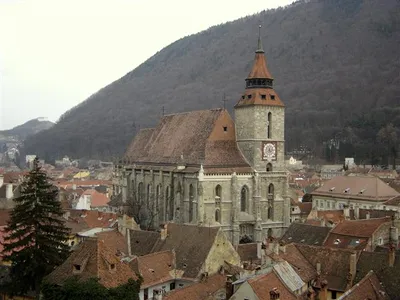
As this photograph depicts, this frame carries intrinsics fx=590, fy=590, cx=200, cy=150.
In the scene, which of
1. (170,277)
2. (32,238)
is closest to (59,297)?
(32,238)

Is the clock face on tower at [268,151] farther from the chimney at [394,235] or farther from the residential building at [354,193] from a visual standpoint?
the chimney at [394,235]

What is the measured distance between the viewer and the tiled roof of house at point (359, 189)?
80.6 m

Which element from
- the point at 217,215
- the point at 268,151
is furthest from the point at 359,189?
the point at 217,215

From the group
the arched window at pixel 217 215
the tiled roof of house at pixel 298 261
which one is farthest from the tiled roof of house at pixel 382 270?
the arched window at pixel 217 215

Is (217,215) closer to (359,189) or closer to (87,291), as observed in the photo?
(359,189)

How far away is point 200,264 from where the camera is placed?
136 feet

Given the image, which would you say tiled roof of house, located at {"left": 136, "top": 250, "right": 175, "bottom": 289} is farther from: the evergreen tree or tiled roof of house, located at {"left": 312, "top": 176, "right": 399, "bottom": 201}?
tiled roof of house, located at {"left": 312, "top": 176, "right": 399, "bottom": 201}

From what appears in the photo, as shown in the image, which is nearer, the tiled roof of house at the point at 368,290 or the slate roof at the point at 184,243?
the tiled roof of house at the point at 368,290

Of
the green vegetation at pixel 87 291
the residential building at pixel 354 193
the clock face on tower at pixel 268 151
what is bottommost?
the green vegetation at pixel 87 291

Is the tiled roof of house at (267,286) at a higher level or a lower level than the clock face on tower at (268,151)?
lower

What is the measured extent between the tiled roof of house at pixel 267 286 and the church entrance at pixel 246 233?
96.9 ft

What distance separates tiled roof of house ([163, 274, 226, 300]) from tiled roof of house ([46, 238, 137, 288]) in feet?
9.65

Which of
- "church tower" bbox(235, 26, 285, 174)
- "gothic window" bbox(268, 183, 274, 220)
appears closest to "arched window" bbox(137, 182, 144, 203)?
"church tower" bbox(235, 26, 285, 174)

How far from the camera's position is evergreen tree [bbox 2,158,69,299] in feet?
120
